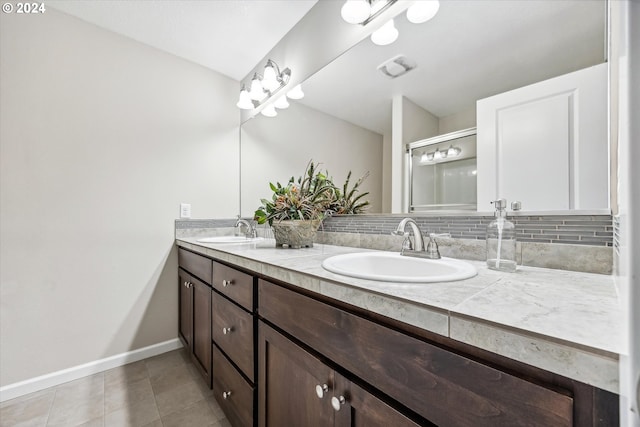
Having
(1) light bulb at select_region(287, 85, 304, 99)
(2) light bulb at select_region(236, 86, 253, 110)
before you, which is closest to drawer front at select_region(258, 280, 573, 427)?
(1) light bulb at select_region(287, 85, 304, 99)

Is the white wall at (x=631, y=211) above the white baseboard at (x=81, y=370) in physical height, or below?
above

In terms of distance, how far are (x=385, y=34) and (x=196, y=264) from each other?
1551mm

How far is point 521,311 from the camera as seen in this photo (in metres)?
0.42

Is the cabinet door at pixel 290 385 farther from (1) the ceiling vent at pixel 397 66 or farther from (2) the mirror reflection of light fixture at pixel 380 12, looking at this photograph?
(2) the mirror reflection of light fixture at pixel 380 12

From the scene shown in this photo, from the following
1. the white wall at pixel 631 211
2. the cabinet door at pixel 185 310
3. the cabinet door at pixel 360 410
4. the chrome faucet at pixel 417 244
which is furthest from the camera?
the cabinet door at pixel 185 310

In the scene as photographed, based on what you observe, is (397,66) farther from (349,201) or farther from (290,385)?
(290,385)

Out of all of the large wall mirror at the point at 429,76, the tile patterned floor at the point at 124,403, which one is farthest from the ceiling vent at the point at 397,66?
the tile patterned floor at the point at 124,403

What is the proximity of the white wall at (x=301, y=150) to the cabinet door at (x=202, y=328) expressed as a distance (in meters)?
0.84

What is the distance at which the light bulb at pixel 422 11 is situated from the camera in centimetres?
107

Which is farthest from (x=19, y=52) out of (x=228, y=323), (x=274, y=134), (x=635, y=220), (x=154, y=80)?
(x=635, y=220)

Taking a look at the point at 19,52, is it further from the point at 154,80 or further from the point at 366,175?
the point at 366,175

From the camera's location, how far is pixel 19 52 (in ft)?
4.82

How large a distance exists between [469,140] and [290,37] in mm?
1438

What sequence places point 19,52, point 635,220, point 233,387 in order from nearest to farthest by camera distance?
point 635,220, point 233,387, point 19,52
